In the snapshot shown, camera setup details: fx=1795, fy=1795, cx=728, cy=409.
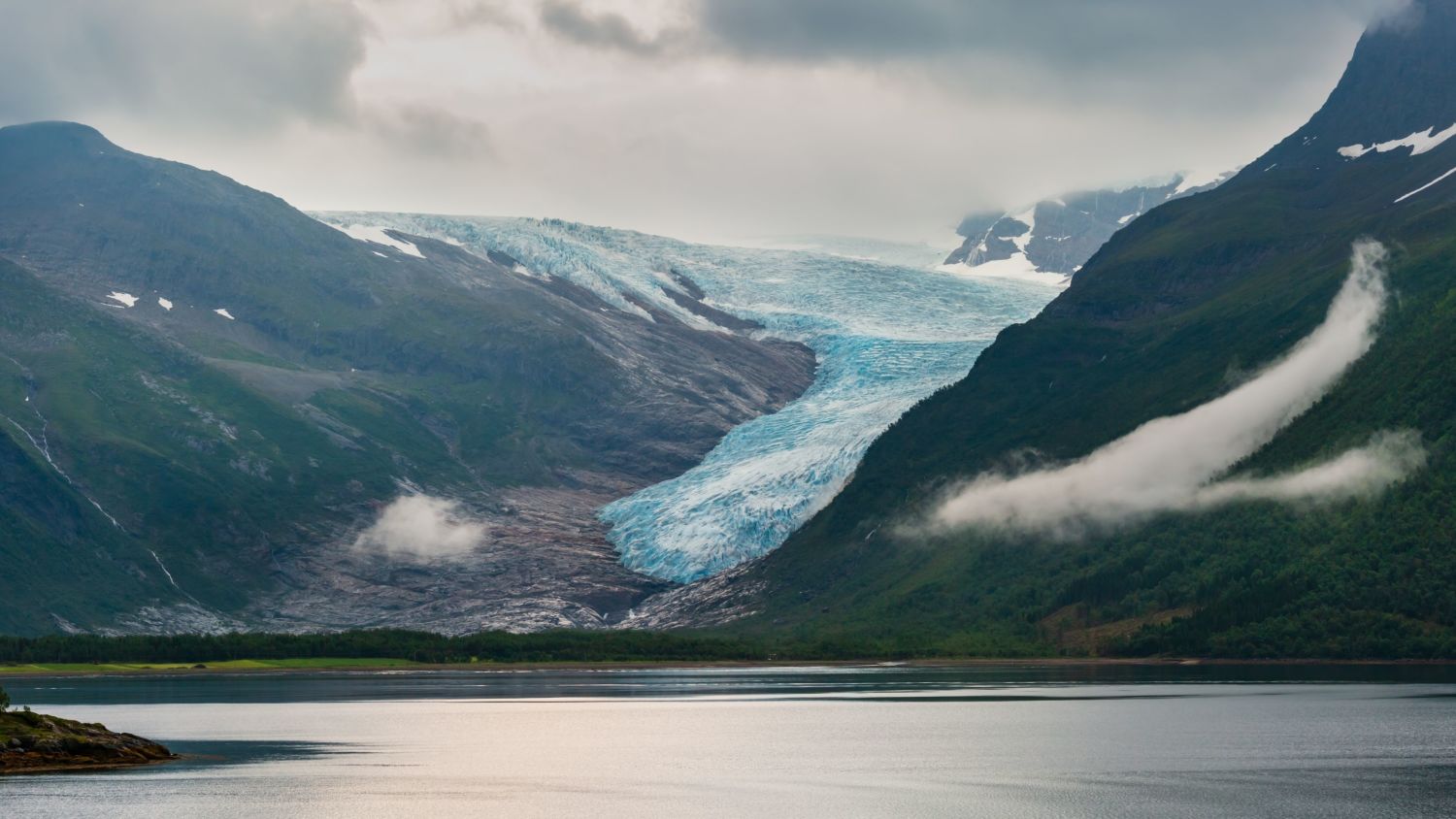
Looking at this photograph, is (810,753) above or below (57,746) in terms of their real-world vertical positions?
below

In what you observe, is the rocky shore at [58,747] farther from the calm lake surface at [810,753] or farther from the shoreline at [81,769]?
the calm lake surface at [810,753]

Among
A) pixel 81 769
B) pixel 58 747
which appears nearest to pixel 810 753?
pixel 81 769

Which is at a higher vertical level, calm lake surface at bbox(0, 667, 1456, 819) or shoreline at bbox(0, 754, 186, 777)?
shoreline at bbox(0, 754, 186, 777)

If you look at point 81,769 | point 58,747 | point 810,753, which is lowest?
point 810,753

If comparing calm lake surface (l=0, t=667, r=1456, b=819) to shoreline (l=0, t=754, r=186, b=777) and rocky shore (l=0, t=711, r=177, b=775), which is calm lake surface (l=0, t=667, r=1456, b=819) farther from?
rocky shore (l=0, t=711, r=177, b=775)

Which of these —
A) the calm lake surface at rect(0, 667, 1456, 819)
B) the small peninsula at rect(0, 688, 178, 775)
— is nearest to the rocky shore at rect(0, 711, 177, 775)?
the small peninsula at rect(0, 688, 178, 775)

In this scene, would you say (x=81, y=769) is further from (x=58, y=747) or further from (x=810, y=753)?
(x=810, y=753)

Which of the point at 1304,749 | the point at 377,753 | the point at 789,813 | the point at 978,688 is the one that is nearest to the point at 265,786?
the point at 377,753
